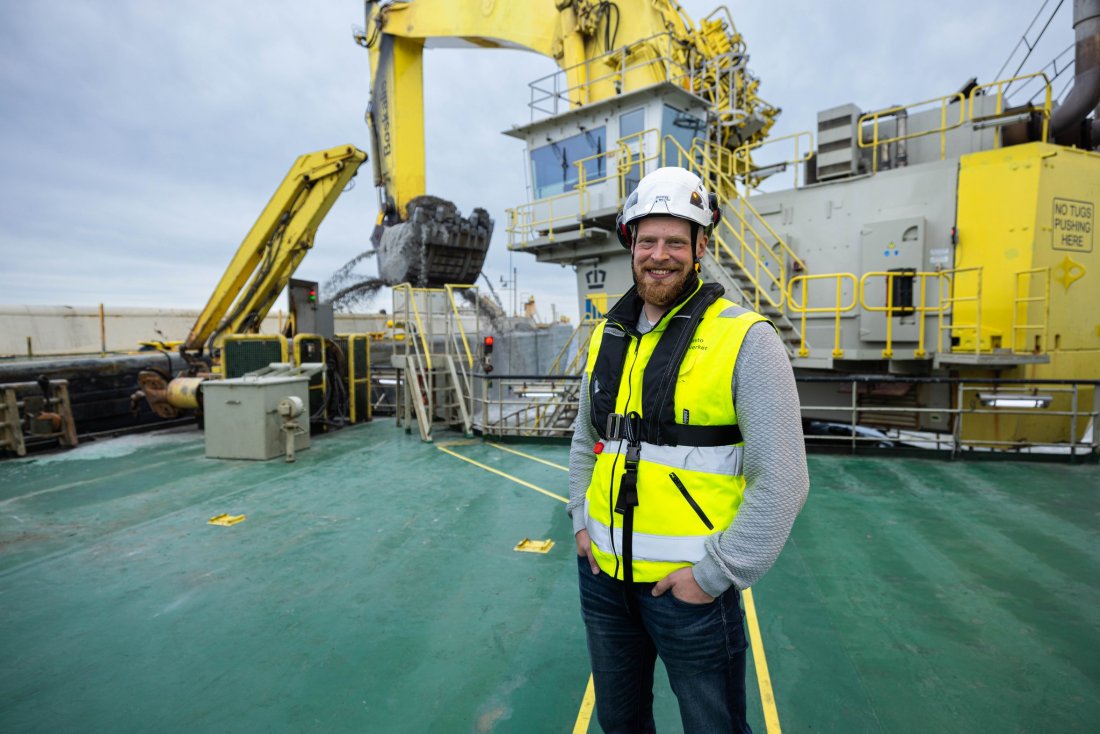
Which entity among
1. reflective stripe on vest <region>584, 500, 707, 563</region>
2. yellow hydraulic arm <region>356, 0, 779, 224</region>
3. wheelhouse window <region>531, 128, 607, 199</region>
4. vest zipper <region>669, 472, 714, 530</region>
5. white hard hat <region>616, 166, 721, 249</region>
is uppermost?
yellow hydraulic arm <region>356, 0, 779, 224</region>

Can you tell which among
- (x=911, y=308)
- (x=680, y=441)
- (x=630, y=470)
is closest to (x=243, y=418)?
(x=630, y=470)

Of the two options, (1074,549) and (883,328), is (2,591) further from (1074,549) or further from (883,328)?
(883,328)

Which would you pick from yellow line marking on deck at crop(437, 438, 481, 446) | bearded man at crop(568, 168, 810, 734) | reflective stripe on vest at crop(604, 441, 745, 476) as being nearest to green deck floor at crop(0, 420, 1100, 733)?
bearded man at crop(568, 168, 810, 734)

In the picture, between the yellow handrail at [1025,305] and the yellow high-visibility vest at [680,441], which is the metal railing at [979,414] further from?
the yellow high-visibility vest at [680,441]

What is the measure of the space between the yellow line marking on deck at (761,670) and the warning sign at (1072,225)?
7047 millimetres

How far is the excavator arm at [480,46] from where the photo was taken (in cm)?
1127

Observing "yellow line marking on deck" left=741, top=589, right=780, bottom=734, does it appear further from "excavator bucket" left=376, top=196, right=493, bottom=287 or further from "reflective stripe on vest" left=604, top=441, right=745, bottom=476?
"excavator bucket" left=376, top=196, right=493, bottom=287

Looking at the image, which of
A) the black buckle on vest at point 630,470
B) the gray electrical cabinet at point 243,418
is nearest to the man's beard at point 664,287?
the black buckle on vest at point 630,470

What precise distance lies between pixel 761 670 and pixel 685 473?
6.28ft

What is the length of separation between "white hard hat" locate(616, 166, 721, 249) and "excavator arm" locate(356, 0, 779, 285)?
394 inches

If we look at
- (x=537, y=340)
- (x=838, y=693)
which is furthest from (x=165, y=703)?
(x=537, y=340)

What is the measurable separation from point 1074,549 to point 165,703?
19.6 ft

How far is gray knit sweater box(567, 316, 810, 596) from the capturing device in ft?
4.65

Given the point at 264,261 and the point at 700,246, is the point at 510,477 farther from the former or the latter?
the point at 264,261
